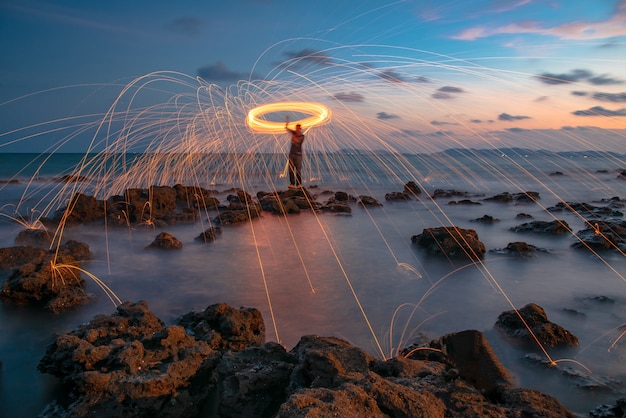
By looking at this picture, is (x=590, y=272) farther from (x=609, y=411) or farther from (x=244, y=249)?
(x=244, y=249)

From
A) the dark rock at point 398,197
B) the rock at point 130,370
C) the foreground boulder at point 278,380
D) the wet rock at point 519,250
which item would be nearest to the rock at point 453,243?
the wet rock at point 519,250

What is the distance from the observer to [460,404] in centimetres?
305

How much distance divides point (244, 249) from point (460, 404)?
8.52 m

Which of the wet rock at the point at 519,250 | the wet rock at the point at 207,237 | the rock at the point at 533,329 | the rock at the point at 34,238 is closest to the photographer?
the rock at the point at 533,329

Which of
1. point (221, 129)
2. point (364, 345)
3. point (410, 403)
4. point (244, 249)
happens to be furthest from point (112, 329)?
point (221, 129)

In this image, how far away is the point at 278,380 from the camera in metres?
3.72

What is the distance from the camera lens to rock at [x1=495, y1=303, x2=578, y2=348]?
5629 millimetres

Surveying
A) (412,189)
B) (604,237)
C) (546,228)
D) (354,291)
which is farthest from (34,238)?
(412,189)

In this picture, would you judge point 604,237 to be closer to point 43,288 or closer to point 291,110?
point 291,110

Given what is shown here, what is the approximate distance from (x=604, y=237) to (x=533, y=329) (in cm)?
794

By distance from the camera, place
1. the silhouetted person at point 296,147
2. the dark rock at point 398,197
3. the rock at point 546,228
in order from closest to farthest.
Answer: the rock at point 546,228 < the silhouetted person at point 296,147 < the dark rock at point 398,197

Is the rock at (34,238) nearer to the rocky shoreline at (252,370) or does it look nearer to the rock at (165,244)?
the rock at (165,244)

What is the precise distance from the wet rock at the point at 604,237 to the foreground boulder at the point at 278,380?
30.0ft

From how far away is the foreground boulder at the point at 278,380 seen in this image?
9.55ft
